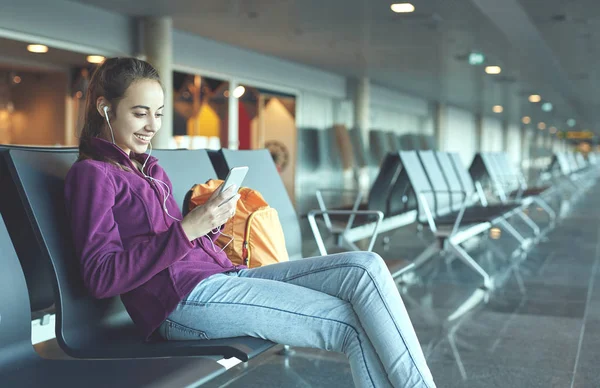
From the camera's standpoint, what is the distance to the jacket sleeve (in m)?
1.67

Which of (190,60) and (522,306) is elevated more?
(190,60)

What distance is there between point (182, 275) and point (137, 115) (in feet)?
1.46

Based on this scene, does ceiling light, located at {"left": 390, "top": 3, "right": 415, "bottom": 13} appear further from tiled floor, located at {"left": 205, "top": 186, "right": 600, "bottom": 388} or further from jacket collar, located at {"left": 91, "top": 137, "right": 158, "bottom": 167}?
jacket collar, located at {"left": 91, "top": 137, "right": 158, "bottom": 167}

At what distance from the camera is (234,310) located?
179 centimetres

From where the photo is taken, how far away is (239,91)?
42.2 feet

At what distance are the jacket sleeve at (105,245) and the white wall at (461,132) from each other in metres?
18.3

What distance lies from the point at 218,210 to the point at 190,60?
1011 cm

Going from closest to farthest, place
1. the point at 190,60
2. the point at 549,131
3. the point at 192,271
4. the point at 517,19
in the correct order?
the point at 192,271 < the point at 517,19 < the point at 190,60 < the point at 549,131

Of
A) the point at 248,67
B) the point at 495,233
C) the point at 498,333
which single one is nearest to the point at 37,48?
the point at 248,67

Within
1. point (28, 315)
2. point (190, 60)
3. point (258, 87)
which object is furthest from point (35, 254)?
point (258, 87)

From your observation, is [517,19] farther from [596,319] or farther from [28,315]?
[28,315]

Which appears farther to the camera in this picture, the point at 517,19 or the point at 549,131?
the point at 549,131

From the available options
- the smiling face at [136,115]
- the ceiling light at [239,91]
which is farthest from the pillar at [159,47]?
the smiling face at [136,115]

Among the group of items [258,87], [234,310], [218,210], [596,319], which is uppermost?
[258,87]
